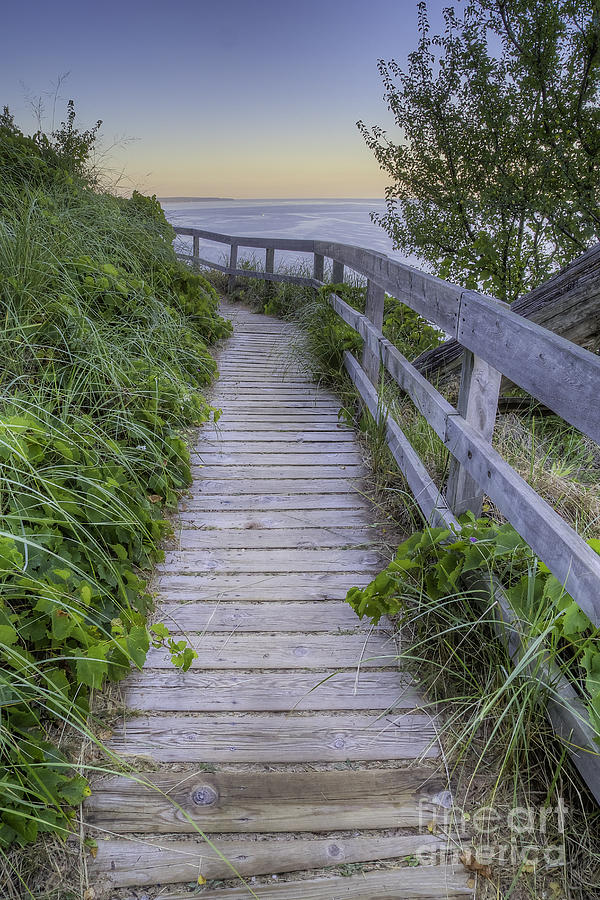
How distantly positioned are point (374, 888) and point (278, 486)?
2406mm

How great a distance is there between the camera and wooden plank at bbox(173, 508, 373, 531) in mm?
3283

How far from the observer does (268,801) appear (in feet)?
5.73

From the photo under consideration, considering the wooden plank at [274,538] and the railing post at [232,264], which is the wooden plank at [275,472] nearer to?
the wooden plank at [274,538]

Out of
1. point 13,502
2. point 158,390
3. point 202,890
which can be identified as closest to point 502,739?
point 202,890

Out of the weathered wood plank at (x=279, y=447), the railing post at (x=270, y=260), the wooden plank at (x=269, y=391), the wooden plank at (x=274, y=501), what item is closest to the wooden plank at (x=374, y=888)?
the wooden plank at (x=274, y=501)

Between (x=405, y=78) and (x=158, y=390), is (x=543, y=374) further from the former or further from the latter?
(x=405, y=78)

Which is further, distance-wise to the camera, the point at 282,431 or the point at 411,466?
the point at 282,431

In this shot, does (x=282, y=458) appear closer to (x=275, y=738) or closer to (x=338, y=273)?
(x=275, y=738)

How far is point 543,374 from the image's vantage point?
5.32ft

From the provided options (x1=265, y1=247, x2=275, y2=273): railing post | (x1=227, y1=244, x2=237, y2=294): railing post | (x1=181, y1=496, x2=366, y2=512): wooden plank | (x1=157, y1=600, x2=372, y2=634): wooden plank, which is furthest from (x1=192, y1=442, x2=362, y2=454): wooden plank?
(x1=227, y1=244, x2=237, y2=294): railing post

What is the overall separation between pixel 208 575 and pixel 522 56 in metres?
7.22

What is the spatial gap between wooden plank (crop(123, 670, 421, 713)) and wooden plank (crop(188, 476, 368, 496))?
150 cm

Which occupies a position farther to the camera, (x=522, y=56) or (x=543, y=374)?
(x=522, y=56)

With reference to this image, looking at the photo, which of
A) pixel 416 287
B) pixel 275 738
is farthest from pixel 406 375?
pixel 275 738
